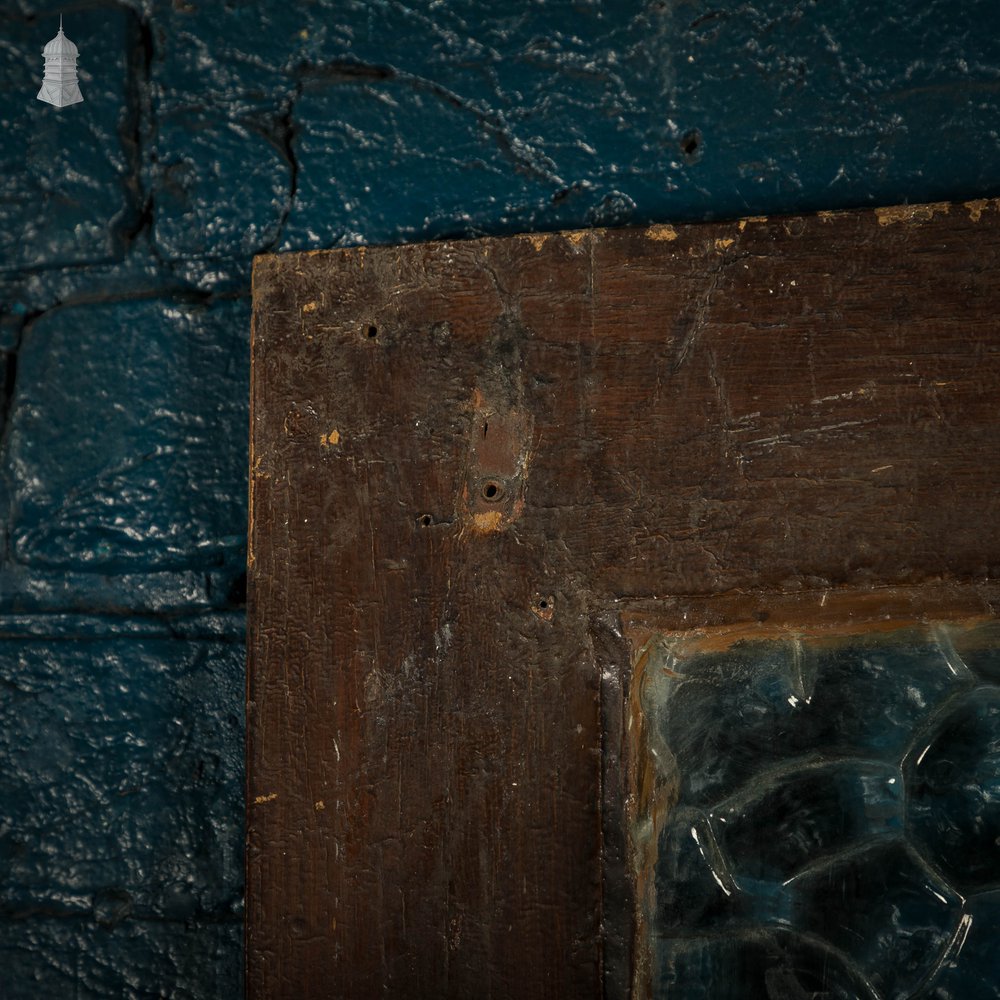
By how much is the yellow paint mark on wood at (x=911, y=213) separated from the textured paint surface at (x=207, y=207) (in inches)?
5.4

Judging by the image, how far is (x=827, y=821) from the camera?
0.97 meters

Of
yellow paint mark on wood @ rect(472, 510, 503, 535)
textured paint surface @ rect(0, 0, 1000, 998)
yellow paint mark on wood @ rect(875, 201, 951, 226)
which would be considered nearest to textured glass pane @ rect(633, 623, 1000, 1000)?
yellow paint mark on wood @ rect(472, 510, 503, 535)

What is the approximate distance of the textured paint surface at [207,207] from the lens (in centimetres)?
116

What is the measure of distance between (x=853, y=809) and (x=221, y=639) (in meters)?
0.75

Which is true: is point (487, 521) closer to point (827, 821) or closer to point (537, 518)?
point (537, 518)

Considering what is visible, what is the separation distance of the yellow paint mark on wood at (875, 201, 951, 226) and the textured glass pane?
0.41 m

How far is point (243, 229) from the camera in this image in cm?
128

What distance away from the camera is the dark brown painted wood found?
992 millimetres

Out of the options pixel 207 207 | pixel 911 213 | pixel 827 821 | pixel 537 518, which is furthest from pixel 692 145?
pixel 827 821

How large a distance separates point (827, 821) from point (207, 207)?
1.03m

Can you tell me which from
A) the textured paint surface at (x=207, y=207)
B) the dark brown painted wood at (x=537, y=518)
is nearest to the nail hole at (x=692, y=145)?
the textured paint surface at (x=207, y=207)

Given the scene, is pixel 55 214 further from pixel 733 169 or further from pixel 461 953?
pixel 461 953

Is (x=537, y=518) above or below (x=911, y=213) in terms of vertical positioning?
below

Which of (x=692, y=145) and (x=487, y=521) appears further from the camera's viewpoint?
(x=692, y=145)
